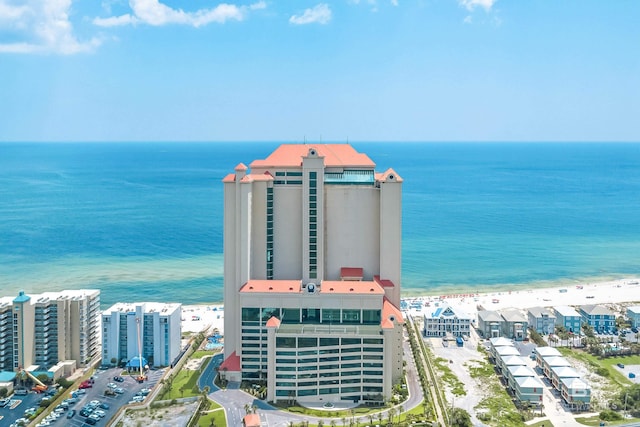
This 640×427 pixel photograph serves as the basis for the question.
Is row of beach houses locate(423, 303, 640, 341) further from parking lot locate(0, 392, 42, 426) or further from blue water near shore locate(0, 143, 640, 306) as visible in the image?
parking lot locate(0, 392, 42, 426)

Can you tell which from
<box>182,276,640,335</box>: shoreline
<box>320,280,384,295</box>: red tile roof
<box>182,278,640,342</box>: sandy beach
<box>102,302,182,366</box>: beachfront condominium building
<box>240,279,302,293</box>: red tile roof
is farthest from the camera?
<box>182,276,640,335</box>: shoreline

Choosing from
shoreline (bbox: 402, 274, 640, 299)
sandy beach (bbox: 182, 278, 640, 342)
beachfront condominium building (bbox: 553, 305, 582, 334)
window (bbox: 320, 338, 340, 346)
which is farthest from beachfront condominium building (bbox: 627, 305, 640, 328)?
window (bbox: 320, 338, 340, 346)

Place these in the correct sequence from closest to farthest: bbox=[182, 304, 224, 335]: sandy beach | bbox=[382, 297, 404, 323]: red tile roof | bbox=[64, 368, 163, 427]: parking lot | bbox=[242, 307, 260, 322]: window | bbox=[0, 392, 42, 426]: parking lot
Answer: bbox=[0, 392, 42, 426]: parking lot
bbox=[64, 368, 163, 427]: parking lot
bbox=[382, 297, 404, 323]: red tile roof
bbox=[242, 307, 260, 322]: window
bbox=[182, 304, 224, 335]: sandy beach

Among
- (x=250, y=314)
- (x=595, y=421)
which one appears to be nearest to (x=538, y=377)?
(x=595, y=421)

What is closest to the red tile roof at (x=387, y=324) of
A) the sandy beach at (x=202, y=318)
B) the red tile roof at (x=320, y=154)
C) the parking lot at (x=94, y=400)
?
the red tile roof at (x=320, y=154)

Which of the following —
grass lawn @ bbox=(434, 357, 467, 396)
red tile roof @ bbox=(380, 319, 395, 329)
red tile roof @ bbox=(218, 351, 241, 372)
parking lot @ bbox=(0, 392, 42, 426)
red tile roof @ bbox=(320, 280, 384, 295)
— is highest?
red tile roof @ bbox=(320, 280, 384, 295)

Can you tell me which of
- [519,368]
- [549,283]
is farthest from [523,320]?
[549,283]
